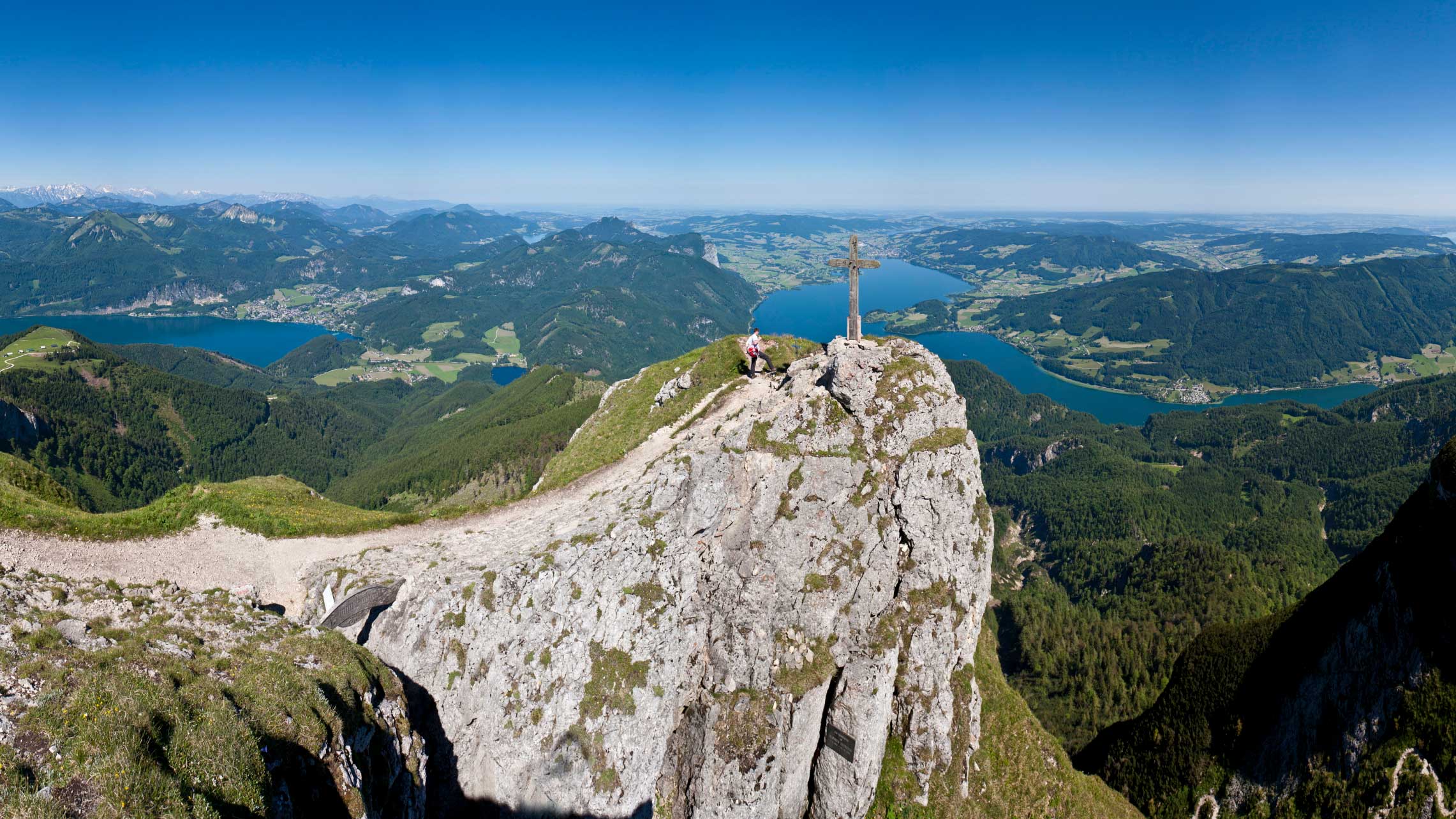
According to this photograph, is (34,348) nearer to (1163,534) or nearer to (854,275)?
(854,275)

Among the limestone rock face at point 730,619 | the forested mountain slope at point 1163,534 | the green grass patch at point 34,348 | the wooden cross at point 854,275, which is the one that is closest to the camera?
the limestone rock face at point 730,619

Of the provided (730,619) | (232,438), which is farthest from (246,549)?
(232,438)

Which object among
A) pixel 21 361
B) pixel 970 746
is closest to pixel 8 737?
pixel 970 746

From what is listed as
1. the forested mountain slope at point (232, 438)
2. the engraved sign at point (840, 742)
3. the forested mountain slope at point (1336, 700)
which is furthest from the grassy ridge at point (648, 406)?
the forested mountain slope at point (232, 438)

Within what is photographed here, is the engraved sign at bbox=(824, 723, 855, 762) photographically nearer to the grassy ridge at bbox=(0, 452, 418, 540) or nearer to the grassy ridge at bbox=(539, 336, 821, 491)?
the grassy ridge at bbox=(539, 336, 821, 491)

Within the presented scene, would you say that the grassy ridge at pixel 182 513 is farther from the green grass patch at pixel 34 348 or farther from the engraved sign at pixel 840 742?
the green grass patch at pixel 34 348

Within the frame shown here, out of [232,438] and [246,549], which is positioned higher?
[246,549]

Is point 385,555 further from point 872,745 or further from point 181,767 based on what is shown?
point 872,745
